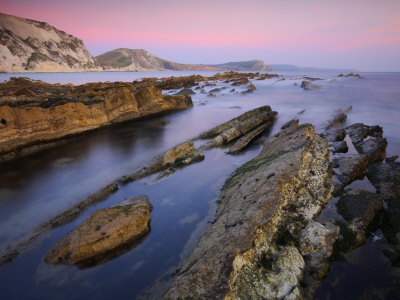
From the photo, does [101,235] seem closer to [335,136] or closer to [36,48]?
[335,136]

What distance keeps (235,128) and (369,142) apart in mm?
6229

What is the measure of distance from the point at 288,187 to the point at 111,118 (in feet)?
46.7

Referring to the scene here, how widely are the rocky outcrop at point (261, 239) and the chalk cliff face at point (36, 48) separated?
126 m

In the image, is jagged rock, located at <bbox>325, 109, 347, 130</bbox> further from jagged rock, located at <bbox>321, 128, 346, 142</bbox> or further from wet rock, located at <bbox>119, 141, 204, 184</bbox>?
wet rock, located at <bbox>119, 141, 204, 184</bbox>

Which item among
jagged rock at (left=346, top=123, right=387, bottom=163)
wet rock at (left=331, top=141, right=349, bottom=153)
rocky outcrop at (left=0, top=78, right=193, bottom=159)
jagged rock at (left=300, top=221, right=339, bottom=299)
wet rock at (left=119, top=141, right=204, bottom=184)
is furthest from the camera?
rocky outcrop at (left=0, top=78, right=193, bottom=159)

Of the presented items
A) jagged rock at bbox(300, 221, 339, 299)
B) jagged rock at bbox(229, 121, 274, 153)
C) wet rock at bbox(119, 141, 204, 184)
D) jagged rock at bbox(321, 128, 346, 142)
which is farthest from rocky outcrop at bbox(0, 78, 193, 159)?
jagged rock at bbox(321, 128, 346, 142)

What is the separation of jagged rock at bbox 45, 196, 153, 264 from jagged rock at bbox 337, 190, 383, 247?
4.68 m

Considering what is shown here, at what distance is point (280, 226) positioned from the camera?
409cm

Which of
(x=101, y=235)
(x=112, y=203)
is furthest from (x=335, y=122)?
(x=101, y=235)

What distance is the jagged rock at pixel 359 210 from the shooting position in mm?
4227

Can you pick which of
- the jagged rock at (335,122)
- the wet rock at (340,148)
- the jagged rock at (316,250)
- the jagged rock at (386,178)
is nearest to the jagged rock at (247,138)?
the jagged rock at (335,122)

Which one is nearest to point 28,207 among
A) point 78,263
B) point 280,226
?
point 78,263

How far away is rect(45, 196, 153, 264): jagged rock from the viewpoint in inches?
175

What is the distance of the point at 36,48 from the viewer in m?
109
